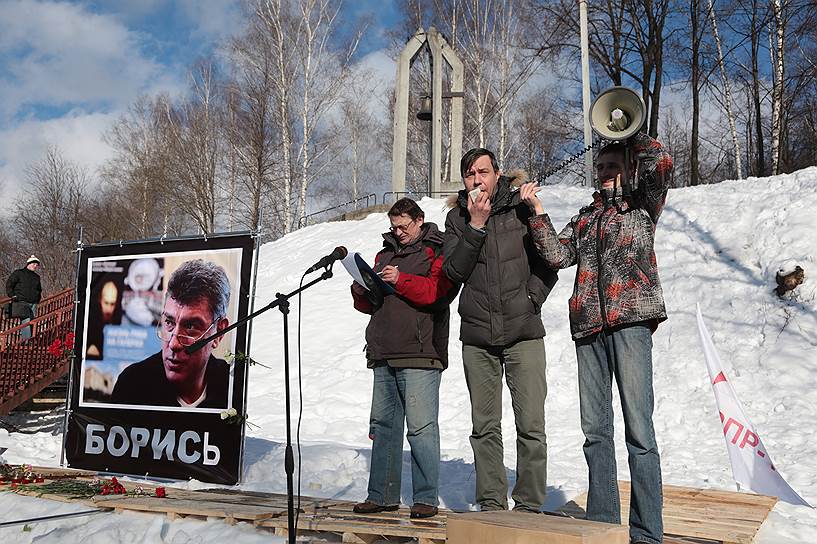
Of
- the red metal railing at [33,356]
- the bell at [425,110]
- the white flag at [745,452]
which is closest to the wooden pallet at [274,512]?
the white flag at [745,452]

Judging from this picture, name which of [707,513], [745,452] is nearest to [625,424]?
[707,513]

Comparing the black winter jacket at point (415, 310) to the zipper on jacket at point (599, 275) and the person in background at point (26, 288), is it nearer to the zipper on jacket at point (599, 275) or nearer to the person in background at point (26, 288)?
the zipper on jacket at point (599, 275)

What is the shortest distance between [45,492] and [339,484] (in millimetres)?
2350

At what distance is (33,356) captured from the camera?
33.5 ft

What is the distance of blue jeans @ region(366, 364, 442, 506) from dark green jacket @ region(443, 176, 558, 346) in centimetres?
47

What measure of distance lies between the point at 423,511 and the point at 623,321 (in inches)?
62.3

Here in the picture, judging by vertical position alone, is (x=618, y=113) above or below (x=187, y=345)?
above

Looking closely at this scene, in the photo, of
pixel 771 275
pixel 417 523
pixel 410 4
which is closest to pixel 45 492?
pixel 417 523

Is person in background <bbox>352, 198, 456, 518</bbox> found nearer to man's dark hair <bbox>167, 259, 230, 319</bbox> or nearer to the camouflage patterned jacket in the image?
the camouflage patterned jacket

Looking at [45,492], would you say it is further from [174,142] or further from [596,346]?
[174,142]

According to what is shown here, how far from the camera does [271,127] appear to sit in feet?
104

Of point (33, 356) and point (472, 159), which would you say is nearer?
point (472, 159)

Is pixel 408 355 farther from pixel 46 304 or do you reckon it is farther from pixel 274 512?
pixel 46 304

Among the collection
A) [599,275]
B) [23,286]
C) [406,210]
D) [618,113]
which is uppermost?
[23,286]
